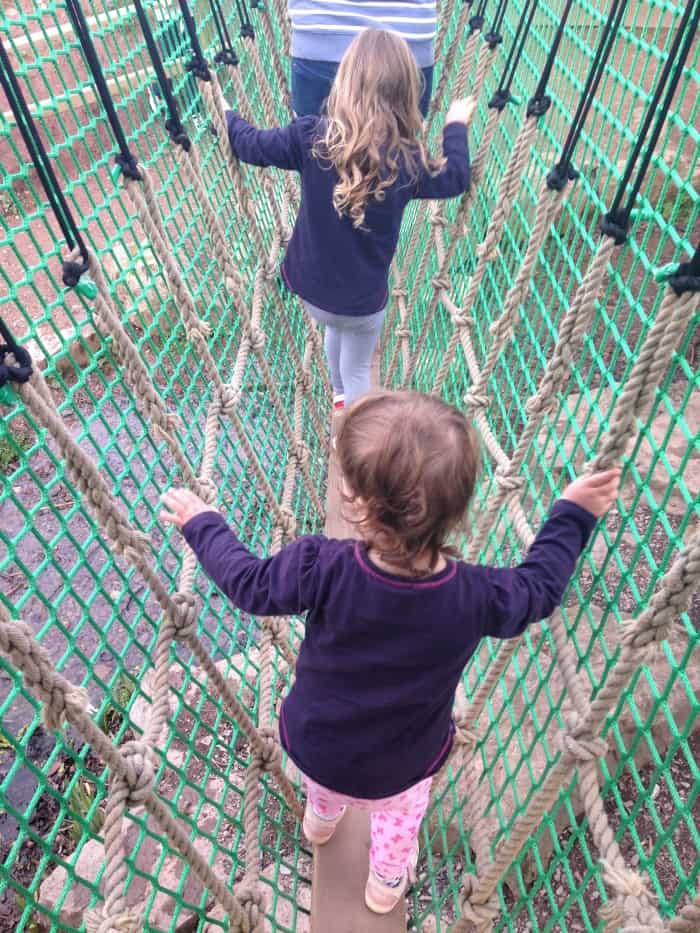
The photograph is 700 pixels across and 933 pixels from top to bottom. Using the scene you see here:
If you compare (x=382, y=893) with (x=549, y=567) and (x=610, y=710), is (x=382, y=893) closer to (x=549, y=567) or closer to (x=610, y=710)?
(x=610, y=710)

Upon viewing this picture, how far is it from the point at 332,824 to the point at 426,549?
62cm

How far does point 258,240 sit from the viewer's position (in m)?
1.54

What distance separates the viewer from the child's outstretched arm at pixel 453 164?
3.87 feet

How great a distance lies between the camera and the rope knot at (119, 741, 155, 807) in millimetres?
715

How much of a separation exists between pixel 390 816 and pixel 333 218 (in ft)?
3.10

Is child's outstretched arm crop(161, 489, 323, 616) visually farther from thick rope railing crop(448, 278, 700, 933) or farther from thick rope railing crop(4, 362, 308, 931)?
thick rope railing crop(448, 278, 700, 933)

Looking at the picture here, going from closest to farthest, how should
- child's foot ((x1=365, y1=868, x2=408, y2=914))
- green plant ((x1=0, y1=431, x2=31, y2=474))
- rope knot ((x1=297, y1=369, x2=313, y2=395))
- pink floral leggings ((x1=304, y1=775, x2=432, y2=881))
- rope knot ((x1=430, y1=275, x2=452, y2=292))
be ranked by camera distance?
1. pink floral leggings ((x1=304, y1=775, x2=432, y2=881))
2. child's foot ((x1=365, y1=868, x2=408, y2=914))
3. rope knot ((x1=430, y1=275, x2=452, y2=292))
4. rope knot ((x1=297, y1=369, x2=313, y2=395))
5. green plant ((x1=0, y1=431, x2=31, y2=474))

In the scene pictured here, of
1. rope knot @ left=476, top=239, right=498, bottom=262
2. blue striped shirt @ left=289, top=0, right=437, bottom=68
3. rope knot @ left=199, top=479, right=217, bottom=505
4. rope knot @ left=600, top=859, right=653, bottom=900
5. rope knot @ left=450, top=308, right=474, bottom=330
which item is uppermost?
blue striped shirt @ left=289, top=0, right=437, bottom=68

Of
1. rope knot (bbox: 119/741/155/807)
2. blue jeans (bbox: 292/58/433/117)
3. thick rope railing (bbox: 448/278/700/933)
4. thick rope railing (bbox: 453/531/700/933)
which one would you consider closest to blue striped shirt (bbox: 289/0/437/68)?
blue jeans (bbox: 292/58/433/117)

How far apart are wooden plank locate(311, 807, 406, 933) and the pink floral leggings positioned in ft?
0.31

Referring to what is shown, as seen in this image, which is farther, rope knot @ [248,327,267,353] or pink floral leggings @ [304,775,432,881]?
rope knot @ [248,327,267,353]

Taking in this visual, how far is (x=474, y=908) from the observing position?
957 mm

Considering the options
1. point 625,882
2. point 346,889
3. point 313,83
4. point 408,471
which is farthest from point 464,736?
point 313,83

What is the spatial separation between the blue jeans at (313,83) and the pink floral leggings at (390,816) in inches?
49.5
